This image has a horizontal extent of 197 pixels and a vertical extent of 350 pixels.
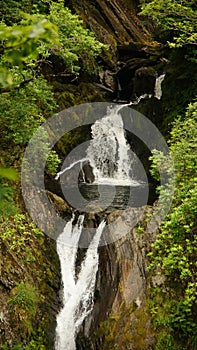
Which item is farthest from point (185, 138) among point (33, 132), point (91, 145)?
point (91, 145)

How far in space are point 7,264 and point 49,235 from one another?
1981mm

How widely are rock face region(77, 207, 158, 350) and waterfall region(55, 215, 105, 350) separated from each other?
22cm

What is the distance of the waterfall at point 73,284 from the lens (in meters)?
6.74

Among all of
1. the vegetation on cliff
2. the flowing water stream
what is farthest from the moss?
the vegetation on cliff

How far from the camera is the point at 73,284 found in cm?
769

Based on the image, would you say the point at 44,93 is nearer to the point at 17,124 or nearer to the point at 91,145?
the point at 17,124

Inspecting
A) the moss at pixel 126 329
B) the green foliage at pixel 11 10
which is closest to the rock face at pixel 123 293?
the moss at pixel 126 329

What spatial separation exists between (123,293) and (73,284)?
73.9 inches

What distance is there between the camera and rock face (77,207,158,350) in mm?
5590

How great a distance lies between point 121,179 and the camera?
12.7 m

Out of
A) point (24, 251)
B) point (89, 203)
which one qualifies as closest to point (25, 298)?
point (24, 251)

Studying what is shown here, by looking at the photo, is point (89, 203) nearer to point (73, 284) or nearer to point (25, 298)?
point (73, 284)

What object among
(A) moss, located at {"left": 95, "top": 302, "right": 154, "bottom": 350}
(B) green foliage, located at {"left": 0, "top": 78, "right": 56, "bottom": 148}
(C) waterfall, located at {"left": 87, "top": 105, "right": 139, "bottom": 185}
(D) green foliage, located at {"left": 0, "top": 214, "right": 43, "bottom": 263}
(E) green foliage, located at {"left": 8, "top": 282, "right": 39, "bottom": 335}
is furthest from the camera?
(C) waterfall, located at {"left": 87, "top": 105, "right": 139, "bottom": 185}

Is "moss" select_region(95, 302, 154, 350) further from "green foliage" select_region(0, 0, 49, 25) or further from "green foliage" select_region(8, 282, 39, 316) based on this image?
"green foliage" select_region(0, 0, 49, 25)
